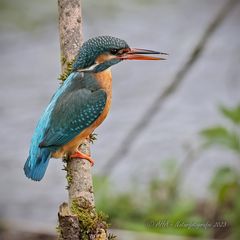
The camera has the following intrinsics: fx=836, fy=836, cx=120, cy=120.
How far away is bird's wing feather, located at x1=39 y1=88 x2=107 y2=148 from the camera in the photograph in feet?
12.8

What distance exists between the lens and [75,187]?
12.0 ft

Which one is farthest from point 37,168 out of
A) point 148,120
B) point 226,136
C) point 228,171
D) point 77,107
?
point 148,120

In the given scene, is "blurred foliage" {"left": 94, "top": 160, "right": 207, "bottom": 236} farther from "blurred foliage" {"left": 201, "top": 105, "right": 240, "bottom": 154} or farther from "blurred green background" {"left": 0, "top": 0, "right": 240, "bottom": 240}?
"blurred foliage" {"left": 201, "top": 105, "right": 240, "bottom": 154}

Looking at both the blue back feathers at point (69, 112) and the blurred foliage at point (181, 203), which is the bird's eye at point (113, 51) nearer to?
the blue back feathers at point (69, 112)

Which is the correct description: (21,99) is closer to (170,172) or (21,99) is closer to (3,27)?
(3,27)

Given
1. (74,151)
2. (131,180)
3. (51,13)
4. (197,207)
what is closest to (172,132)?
(131,180)

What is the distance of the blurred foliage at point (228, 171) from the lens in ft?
16.5

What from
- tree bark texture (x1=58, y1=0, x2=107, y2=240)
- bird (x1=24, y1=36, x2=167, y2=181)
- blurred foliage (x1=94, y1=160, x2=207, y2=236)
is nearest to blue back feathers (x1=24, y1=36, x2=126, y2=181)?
bird (x1=24, y1=36, x2=167, y2=181)

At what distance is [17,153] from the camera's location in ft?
23.4

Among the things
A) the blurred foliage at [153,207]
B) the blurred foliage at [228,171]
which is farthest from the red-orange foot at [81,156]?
the blurred foliage at [153,207]

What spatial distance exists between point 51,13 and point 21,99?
65.9 inches

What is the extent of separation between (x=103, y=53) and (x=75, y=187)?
2.22ft

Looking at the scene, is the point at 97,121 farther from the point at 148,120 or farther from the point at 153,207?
the point at 148,120

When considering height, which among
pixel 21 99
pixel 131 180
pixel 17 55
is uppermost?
pixel 17 55
